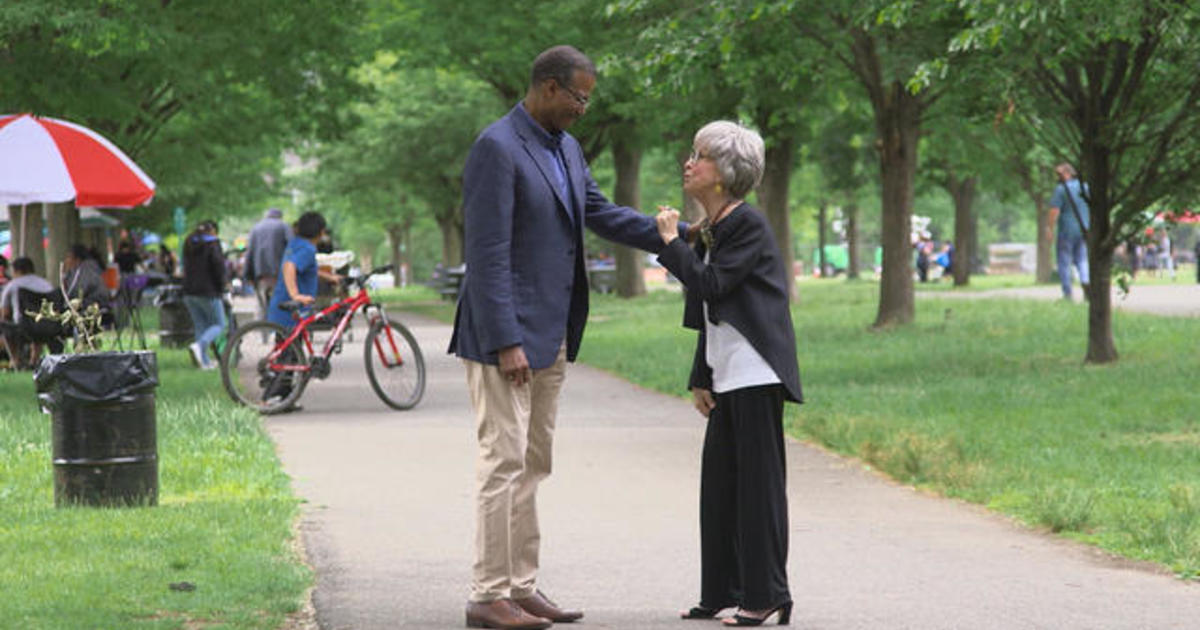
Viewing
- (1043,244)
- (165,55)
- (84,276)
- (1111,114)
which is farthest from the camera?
(1043,244)

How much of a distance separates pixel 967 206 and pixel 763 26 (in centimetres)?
2456

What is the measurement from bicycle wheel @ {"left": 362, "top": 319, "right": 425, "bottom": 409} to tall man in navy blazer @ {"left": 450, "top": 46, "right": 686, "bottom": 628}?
29.0 feet

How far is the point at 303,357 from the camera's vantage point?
15.3 metres

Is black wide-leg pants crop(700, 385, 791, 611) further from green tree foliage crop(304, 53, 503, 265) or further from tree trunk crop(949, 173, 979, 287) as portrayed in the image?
green tree foliage crop(304, 53, 503, 265)

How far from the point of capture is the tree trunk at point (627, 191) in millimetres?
40719

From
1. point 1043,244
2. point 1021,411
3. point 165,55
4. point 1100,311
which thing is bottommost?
point 1021,411

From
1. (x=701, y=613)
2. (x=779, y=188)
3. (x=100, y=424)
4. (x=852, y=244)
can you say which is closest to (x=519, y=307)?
(x=701, y=613)

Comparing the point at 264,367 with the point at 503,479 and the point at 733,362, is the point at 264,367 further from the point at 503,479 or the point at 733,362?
the point at 733,362

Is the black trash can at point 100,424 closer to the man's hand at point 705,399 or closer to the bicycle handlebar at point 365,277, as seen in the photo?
the man's hand at point 705,399

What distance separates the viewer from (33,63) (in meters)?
17.1

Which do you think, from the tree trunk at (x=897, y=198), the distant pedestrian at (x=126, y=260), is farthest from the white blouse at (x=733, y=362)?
the distant pedestrian at (x=126, y=260)

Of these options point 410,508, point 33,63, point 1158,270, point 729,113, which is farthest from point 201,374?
point 1158,270

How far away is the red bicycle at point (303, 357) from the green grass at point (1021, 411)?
8.01 feet

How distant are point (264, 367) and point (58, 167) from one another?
226cm
